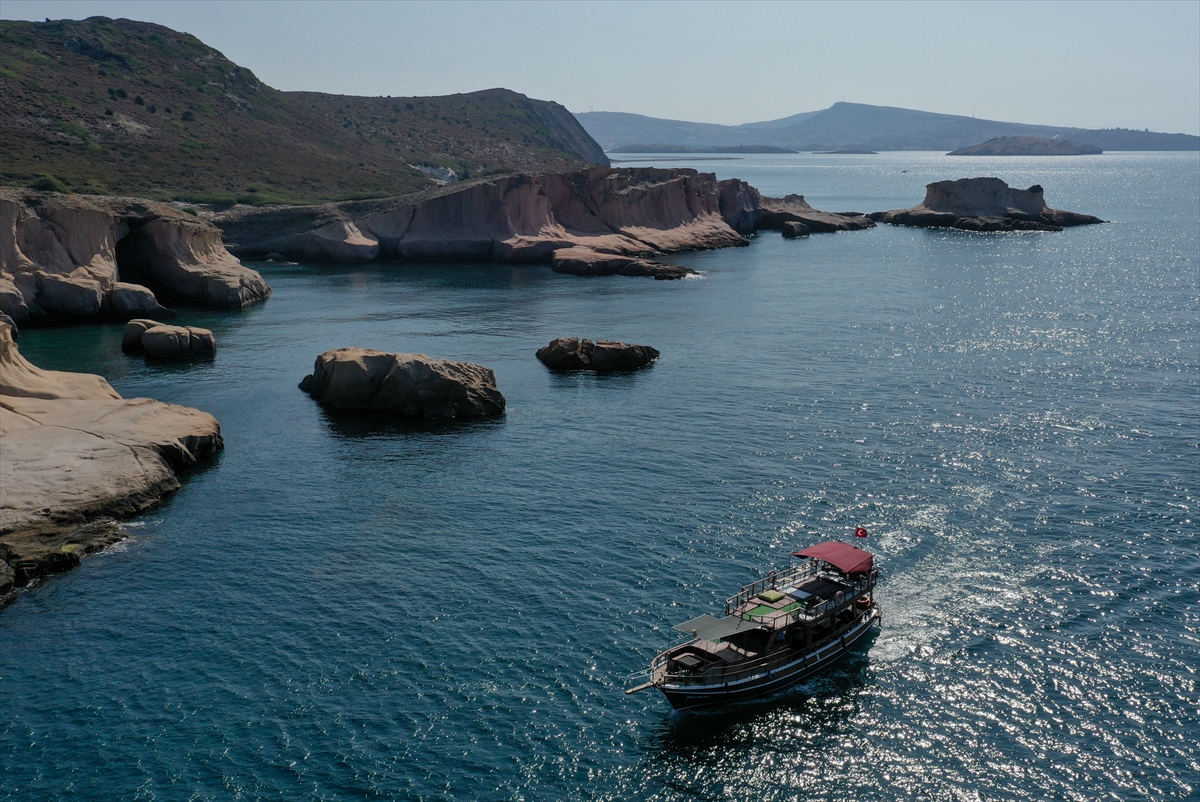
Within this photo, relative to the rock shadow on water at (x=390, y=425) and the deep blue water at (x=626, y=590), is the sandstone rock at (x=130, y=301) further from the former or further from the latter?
the rock shadow on water at (x=390, y=425)

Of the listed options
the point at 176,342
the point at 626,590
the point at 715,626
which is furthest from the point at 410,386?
the point at 715,626

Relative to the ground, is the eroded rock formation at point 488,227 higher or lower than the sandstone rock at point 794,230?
higher

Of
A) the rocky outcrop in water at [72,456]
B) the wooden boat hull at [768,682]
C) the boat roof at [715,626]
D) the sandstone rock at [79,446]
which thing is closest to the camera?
the wooden boat hull at [768,682]

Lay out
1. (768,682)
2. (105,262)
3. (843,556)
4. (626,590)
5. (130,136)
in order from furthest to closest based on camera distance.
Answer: (130,136)
(105,262)
(626,590)
(843,556)
(768,682)

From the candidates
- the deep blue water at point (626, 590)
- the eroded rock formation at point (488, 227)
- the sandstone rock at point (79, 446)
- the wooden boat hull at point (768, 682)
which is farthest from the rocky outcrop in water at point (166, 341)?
the wooden boat hull at point (768, 682)

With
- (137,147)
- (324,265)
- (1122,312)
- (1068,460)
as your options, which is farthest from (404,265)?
(1068,460)

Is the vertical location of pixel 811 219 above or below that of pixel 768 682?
above

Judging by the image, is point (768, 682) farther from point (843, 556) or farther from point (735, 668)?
point (843, 556)
